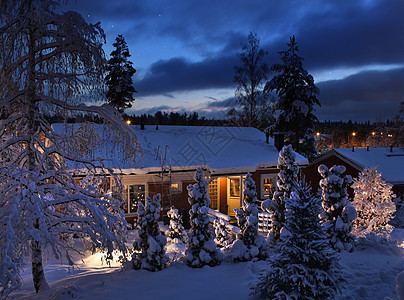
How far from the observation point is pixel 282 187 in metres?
9.21

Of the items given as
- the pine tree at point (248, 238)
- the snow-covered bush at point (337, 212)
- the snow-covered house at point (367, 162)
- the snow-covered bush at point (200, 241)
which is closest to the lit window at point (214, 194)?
the snow-covered house at point (367, 162)

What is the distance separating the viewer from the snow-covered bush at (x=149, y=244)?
24.1 ft

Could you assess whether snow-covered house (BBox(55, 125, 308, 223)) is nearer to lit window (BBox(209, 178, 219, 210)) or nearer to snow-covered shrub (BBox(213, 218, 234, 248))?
lit window (BBox(209, 178, 219, 210))

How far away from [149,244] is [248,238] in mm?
2807

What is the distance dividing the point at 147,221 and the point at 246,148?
38.2 ft

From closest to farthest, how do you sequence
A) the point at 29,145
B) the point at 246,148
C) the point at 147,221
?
the point at 29,145 → the point at 147,221 → the point at 246,148

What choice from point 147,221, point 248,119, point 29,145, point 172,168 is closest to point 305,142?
point 248,119

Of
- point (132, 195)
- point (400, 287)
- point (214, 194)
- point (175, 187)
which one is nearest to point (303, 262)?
point (400, 287)

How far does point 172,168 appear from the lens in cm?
1375

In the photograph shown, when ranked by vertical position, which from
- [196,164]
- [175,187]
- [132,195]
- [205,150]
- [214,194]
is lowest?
[214,194]

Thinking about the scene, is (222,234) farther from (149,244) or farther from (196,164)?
(196,164)

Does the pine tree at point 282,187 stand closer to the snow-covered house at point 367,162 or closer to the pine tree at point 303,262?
the pine tree at point 303,262

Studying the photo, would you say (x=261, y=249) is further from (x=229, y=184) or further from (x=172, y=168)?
(x=229, y=184)

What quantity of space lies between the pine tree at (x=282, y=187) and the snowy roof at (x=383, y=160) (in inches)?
488
